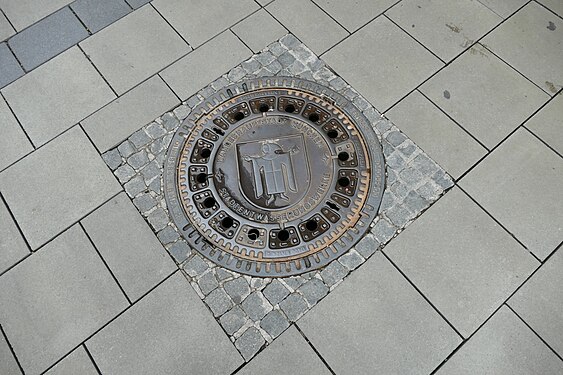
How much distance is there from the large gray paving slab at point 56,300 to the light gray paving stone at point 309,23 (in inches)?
84.8

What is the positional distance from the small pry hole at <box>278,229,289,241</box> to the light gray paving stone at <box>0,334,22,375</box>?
1667mm

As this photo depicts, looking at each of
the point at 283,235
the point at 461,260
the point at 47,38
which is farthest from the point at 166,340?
the point at 47,38

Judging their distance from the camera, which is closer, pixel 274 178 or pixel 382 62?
pixel 274 178

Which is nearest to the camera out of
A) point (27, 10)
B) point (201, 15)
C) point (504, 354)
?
point (504, 354)

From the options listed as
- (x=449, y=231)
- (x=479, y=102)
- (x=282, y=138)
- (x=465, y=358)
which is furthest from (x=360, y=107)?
(x=465, y=358)

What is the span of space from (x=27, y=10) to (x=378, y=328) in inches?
144

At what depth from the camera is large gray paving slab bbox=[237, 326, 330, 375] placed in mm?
2537

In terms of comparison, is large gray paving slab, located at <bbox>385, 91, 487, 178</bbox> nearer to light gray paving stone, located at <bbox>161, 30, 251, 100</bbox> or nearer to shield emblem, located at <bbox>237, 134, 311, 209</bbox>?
shield emblem, located at <bbox>237, 134, 311, 209</bbox>

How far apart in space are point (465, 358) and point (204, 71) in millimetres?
2581

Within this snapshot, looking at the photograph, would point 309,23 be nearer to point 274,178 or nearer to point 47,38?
point 274,178

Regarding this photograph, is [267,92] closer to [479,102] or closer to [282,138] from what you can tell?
[282,138]

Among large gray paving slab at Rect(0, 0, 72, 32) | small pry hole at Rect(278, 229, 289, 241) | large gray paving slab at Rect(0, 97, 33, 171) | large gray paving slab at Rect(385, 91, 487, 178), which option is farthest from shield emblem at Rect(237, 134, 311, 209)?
large gray paving slab at Rect(0, 0, 72, 32)

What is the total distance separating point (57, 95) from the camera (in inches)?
134

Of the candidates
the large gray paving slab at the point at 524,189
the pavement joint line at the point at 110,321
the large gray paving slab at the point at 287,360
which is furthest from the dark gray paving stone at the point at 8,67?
the large gray paving slab at the point at 524,189
